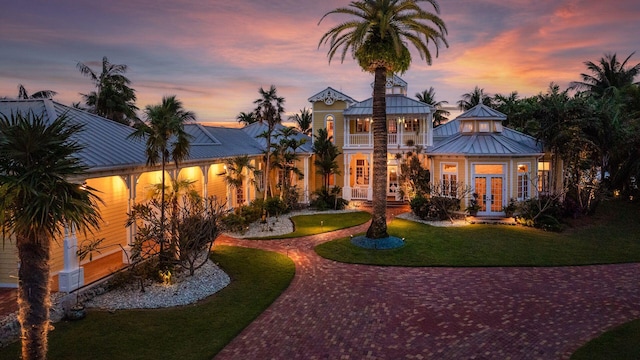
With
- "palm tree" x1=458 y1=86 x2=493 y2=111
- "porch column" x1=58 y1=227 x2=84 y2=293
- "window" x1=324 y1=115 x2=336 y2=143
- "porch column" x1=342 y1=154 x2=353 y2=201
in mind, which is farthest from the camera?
"palm tree" x1=458 y1=86 x2=493 y2=111

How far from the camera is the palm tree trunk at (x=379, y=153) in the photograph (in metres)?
18.4

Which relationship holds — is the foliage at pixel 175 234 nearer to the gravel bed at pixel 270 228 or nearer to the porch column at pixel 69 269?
the porch column at pixel 69 269

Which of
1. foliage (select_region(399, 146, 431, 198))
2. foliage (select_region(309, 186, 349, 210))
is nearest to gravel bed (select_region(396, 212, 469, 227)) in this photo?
foliage (select_region(399, 146, 431, 198))

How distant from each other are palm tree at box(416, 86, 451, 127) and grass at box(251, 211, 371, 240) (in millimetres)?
27559

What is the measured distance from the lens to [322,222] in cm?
2231

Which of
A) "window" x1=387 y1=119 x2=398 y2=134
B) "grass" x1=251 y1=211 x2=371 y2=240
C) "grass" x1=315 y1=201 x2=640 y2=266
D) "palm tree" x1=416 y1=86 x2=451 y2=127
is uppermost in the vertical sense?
"palm tree" x1=416 y1=86 x2=451 y2=127

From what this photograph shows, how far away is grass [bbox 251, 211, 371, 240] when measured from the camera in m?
21.1

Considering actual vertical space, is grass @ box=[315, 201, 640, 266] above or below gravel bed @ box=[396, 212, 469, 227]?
below

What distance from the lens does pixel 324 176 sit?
3017cm

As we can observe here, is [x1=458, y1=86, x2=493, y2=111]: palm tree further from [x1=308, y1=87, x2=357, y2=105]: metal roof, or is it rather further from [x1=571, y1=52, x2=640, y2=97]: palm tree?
[x1=308, y1=87, x2=357, y2=105]: metal roof

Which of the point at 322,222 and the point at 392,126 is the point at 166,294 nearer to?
the point at 322,222

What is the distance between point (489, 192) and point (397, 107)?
9.78m

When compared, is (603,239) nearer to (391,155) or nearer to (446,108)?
(391,155)

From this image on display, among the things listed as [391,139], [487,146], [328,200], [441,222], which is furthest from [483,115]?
[328,200]
